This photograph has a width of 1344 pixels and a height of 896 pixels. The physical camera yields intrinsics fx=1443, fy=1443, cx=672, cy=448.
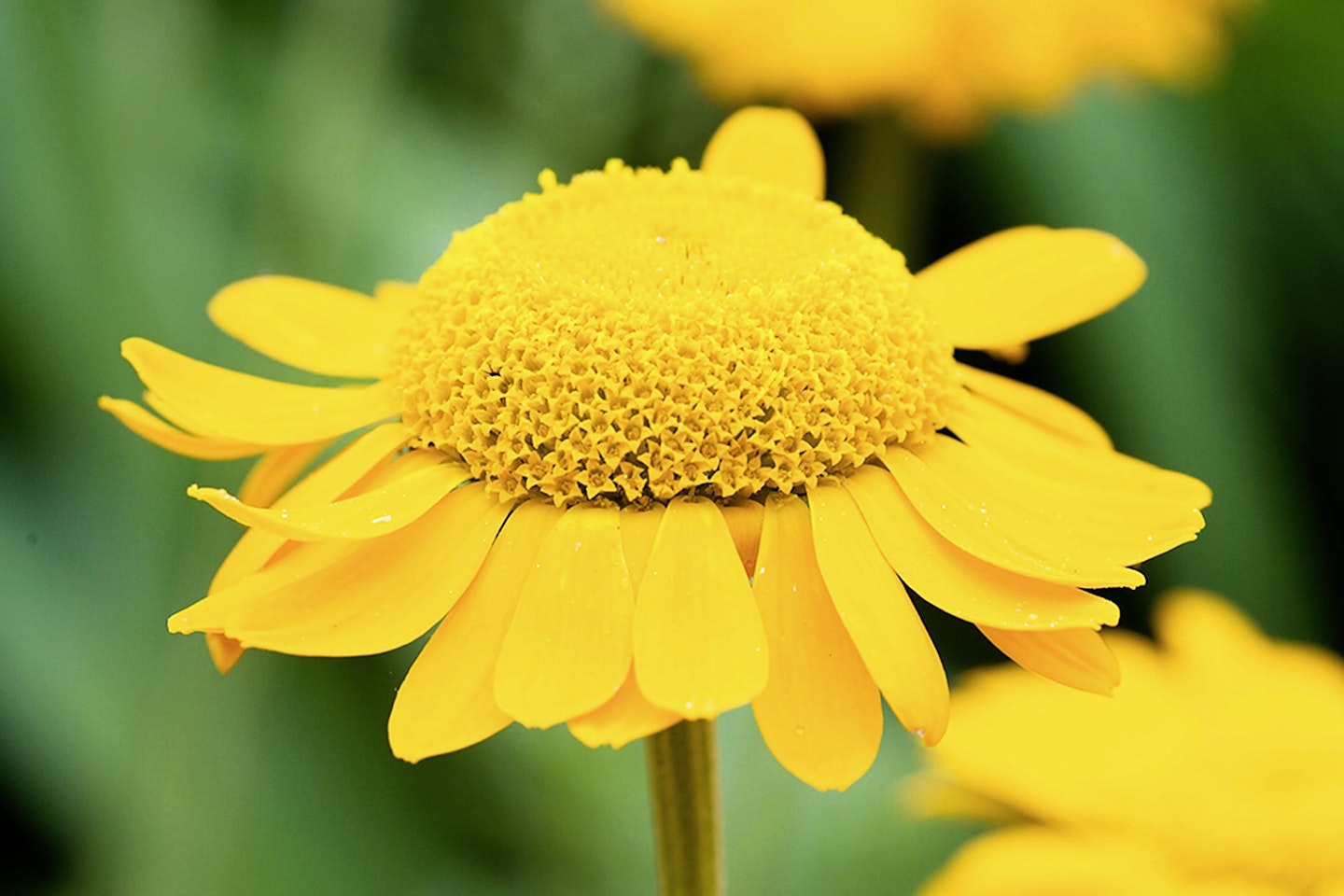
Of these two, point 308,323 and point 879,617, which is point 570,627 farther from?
point 308,323

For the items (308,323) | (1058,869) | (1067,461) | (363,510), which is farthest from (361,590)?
(1058,869)

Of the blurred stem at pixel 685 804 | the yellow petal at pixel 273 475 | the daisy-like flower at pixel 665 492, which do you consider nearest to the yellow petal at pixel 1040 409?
the daisy-like flower at pixel 665 492

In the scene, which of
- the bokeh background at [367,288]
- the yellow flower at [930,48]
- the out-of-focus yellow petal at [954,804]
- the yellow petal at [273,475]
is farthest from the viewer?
the yellow flower at [930,48]

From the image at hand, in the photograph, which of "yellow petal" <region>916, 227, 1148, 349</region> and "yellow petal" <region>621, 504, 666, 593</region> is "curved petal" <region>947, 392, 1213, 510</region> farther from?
"yellow petal" <region>621, 504, 666, 593</region>

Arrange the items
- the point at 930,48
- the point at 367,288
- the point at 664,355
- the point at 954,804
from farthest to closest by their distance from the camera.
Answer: the point at 930,48 < the point at 367,288 < the point at 954,804 < the point at 664,355

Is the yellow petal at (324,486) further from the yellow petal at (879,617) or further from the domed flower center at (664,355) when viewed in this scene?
the yellow petal at (879,617)

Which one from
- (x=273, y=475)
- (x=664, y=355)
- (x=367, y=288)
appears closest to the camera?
(x=664, y=355)
